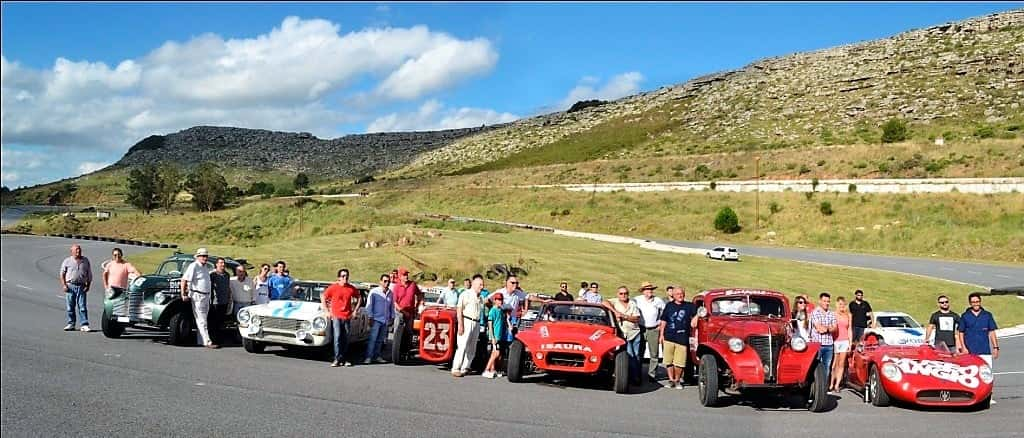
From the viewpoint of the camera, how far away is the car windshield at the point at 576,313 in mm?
13945

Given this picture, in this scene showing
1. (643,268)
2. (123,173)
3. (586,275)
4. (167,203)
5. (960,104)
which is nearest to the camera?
(586,275)

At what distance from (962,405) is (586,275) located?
77.1 feet

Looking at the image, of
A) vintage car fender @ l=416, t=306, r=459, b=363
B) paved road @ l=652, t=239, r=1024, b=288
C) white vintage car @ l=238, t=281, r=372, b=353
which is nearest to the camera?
white vintage car @ l=238, t=281, r=372, b=353

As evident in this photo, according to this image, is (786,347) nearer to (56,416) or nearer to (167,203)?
(56,416)

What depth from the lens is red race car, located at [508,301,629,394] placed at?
12.8 m

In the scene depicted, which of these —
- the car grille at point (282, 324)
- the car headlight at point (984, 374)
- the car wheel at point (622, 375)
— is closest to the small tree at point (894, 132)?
the car headlight at point (984, 374)

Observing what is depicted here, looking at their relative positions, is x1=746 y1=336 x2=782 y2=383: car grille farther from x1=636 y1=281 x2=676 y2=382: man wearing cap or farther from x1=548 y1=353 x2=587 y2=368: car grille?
x1=636 y1=281 x2=676 y2=382: man wearing cap

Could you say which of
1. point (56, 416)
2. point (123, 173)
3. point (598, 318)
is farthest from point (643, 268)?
point (123, 173)

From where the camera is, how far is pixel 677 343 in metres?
13.6

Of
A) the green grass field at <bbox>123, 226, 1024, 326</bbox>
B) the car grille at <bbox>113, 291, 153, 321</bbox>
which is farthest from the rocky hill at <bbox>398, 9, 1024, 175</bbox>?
the car grille at <bbox>113, 291, 153, 321</bbox>

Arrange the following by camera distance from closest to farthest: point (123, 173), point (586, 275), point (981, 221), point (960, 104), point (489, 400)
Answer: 1. point (489, 400)
2. point (586, 275)
3. point (981, 221)
4. point (123, 173)
5. point (960, 104)

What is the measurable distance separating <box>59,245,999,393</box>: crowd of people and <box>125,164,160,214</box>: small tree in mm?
59182

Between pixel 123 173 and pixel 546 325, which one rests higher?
pixel 123 173

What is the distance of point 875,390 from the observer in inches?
488
